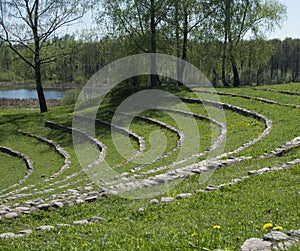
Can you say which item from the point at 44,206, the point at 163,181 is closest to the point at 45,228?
the point at 44,206

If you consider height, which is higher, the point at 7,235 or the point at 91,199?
the point at 7,235

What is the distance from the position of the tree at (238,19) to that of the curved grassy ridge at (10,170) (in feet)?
79.6

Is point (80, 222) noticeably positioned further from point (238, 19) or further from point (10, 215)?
point (238, 19)

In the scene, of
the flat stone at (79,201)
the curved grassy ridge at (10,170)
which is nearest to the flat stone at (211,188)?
the flat stone at (79,201)

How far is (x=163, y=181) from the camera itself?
11273 mm

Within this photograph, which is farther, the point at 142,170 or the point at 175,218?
the point at 142,170

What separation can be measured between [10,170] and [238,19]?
90.7 ft

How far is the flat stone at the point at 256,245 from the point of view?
5.52 m

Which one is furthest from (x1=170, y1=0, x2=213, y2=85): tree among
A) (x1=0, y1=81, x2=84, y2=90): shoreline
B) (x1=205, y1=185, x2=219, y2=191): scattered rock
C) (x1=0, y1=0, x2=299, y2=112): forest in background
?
(x1=0, y1=81, x2=84, y2=90): shoreline

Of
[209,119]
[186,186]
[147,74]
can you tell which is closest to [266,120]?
[209,119]

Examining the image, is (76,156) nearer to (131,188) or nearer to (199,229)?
(131,188)

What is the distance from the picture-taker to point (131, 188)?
1077 cm

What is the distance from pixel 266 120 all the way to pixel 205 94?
9.91 metres

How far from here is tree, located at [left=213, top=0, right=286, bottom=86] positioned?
3903 centimetres
